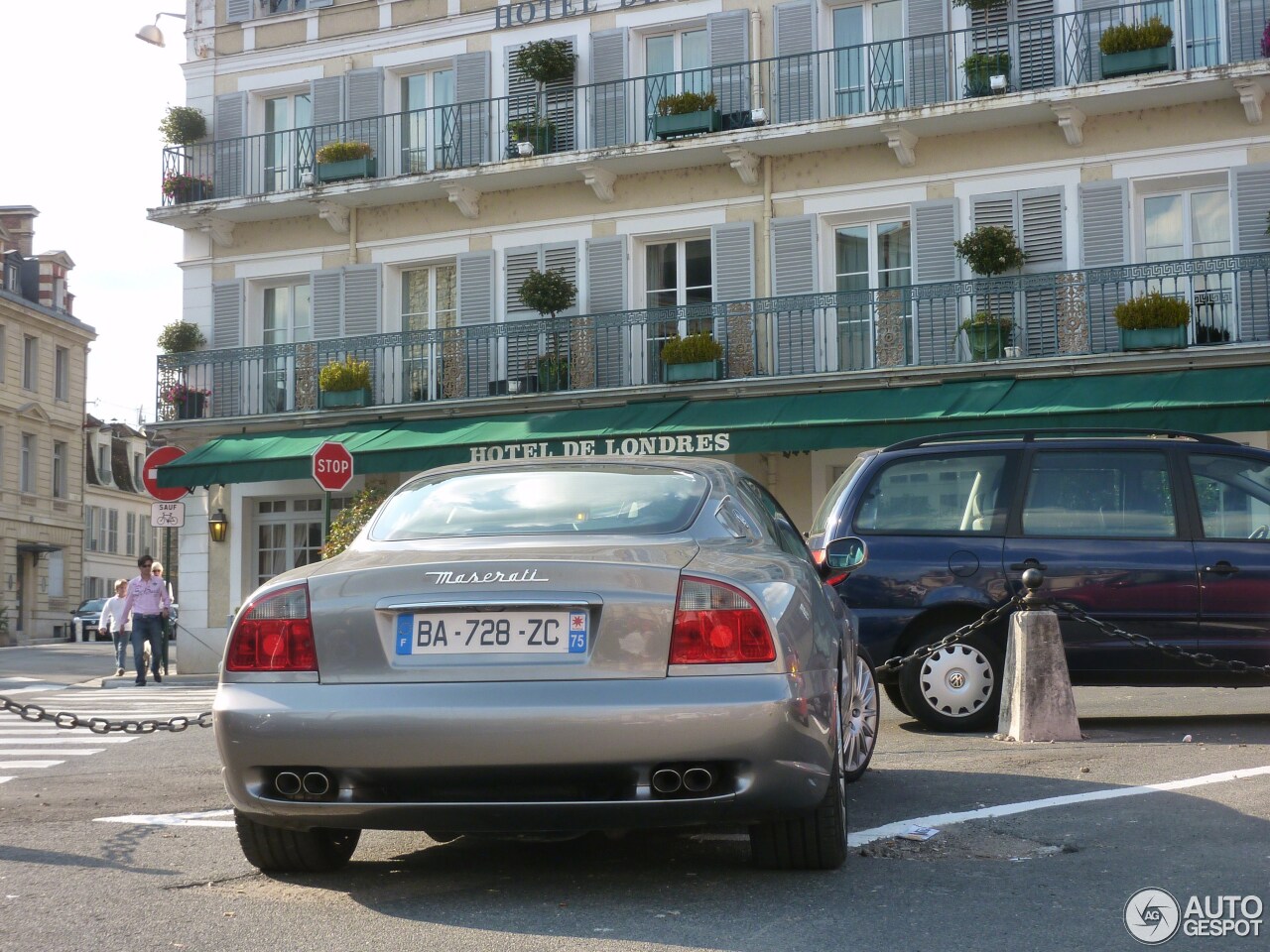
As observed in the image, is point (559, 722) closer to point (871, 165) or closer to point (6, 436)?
point (871, 165)

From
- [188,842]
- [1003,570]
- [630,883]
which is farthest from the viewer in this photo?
[1003,570]

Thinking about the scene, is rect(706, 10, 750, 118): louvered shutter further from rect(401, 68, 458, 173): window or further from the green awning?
the green awning

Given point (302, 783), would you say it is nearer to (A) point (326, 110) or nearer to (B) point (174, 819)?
(B) point (174, 819)

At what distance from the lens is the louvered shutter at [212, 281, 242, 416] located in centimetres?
2895

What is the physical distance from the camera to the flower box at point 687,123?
25.3 m

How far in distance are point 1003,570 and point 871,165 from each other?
15399mm

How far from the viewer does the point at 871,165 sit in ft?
81.6

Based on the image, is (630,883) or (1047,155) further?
(1047,155)

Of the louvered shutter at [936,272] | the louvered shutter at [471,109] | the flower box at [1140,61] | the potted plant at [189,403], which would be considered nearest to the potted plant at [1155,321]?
the louvered shutter at [936,272]

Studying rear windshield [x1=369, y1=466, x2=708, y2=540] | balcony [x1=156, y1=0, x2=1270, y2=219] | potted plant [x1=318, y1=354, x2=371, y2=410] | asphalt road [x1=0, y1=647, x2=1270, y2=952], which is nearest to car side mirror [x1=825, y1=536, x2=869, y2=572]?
asphalt road [x1=0, y1=647, x2=1270, y2=952]

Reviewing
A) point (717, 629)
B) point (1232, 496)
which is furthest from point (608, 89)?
point (717, 629)

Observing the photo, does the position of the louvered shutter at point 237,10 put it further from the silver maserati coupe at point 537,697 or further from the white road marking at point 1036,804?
the silver maserati coupe at point 537,697

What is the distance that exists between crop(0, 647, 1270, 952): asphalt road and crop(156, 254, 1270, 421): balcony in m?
15.6

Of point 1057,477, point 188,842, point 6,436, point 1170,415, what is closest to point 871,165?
point 1170,415
